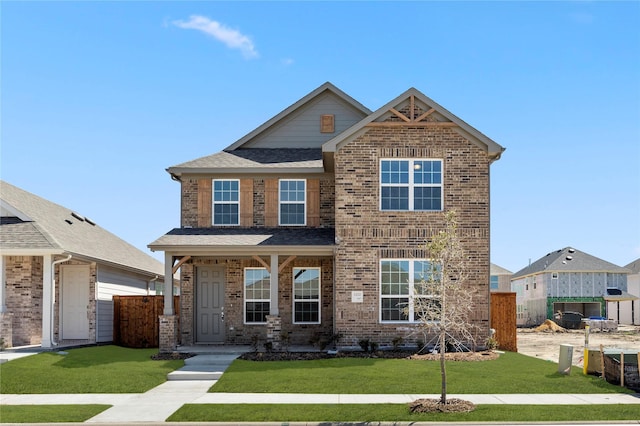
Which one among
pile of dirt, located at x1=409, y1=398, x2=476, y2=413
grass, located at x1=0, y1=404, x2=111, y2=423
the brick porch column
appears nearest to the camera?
grass, located at x1=0, y1=404, x2=111, y2=423

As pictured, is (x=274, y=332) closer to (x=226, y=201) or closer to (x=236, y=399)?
(x=226, y=201)

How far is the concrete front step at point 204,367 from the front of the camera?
16328 millimetres

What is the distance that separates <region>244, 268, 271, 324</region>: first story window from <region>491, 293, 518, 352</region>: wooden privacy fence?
7.44 meters

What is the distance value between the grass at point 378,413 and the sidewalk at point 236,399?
0.46m

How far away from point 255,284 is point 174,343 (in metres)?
3.61

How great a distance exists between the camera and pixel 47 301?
20344mm

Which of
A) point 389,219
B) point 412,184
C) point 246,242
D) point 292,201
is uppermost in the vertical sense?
point 412,184

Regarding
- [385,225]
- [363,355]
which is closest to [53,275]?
[363,355]

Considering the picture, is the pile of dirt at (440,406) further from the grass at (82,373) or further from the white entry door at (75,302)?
the white entry door at (75,302)

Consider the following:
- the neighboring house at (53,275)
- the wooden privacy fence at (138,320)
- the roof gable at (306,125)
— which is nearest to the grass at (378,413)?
the neighboring house at (53,275)

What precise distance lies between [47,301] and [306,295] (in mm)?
8055

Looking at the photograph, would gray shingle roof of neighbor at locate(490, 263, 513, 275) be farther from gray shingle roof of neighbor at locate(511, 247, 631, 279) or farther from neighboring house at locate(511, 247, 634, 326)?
neighboring house at locate(511, 247, 634, 326)

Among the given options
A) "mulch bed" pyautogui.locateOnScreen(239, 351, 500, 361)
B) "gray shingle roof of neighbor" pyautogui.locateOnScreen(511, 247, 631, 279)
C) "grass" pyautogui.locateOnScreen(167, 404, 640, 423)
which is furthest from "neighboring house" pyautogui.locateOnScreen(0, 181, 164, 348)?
"gray shingle roof of neighbor" pyautogui.locateOnScreen(511, 247, 631, 279)

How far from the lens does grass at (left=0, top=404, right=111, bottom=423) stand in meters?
11.6
